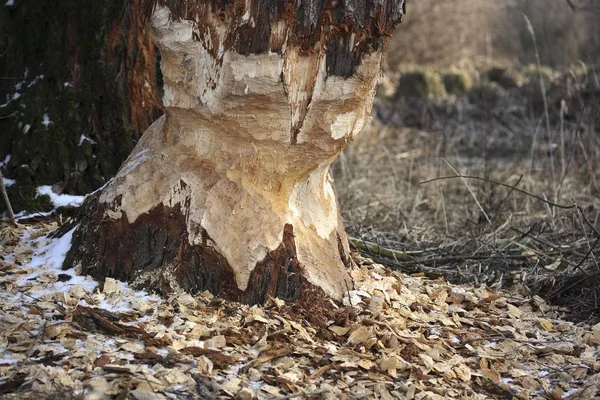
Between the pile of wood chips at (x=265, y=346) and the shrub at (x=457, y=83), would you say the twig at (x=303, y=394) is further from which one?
the shrub at (x=457, y=83)

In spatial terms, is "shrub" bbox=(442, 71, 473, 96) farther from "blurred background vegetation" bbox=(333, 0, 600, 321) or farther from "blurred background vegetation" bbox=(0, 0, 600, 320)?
"blurred background vegetation" bbox=(0, 0, 600, 320)

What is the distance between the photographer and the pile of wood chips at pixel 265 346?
220cm

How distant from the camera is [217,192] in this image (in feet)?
9.23

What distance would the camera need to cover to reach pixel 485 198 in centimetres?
498

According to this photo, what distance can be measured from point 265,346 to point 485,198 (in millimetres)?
2883

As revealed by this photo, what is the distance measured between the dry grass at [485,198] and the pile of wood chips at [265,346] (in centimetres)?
A: 55

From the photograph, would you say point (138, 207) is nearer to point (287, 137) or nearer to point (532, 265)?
point (287, 137)

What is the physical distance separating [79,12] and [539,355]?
2.72m

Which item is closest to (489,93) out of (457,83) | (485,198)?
(457,83)

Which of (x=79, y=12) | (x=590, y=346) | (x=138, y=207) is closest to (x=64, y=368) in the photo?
(x=138, y=207)

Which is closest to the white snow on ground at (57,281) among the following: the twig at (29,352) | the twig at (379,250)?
the twig at (29,352)

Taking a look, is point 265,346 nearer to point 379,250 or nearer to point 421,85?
point 379,250

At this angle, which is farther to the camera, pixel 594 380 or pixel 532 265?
pixel 532 265

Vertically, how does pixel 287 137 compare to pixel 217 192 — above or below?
above
